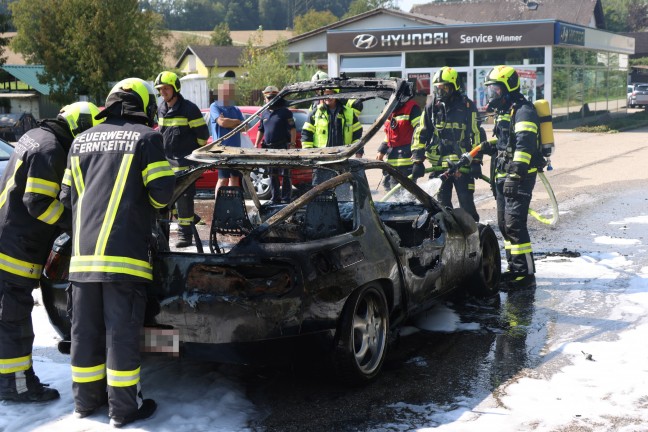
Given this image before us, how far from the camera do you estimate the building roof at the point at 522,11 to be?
183 feet

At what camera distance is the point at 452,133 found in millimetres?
9875

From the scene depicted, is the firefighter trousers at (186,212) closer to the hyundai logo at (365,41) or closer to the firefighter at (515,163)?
the firefighter at (515,163)

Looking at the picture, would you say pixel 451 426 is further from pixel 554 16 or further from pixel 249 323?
pixel 554 16

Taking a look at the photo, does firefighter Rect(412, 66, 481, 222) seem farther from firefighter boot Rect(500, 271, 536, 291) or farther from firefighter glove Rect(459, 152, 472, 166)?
firefighter boot Rect(500, 271, 536, 291)

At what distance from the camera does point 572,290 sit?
7.61 m

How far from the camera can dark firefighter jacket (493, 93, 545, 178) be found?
7.74 meters

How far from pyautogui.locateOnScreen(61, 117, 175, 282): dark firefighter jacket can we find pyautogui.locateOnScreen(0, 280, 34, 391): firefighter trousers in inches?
25.1

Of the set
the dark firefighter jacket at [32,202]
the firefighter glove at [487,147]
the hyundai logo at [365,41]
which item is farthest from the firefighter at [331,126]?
the hyundai logo at [365,41]

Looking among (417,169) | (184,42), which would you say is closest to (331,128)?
(417,169)

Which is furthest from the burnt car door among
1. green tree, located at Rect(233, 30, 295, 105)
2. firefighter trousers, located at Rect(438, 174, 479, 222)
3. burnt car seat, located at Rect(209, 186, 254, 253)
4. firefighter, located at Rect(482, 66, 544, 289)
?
green tree, located at Rect(233, 30, 295, 105)

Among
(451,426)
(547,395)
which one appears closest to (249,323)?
(451,426)

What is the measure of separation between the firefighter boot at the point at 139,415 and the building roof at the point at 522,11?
48.6m

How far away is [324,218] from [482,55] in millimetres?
29857

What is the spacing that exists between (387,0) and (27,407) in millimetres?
104508
